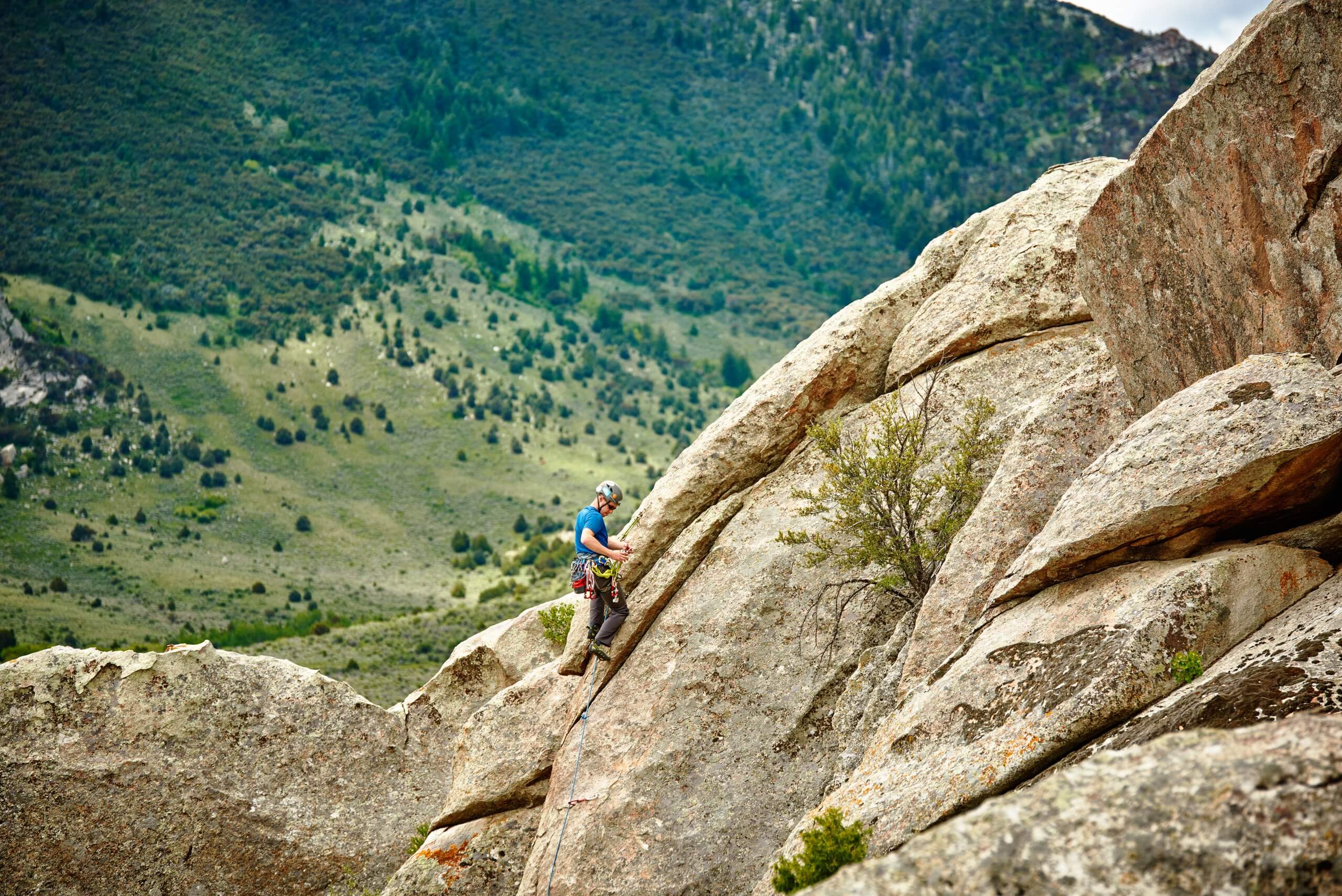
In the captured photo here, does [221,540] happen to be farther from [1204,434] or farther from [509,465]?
[1204,434]

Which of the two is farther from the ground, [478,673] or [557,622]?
[557,622]

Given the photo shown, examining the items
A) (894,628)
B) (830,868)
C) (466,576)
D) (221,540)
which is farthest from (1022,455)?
(221,540)

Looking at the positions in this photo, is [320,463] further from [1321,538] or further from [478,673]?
[1321,538]

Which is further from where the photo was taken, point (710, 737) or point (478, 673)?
point (478, 673)

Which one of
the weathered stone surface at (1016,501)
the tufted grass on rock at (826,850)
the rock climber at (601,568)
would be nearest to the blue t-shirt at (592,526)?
the rock climber at (601,568)

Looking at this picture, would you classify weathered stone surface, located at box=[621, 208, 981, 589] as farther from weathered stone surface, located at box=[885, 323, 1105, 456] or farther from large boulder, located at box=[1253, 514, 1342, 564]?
large boulder, located at box=[1253, 514, 1342, 564]

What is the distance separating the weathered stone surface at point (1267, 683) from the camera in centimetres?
936

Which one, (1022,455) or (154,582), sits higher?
(1022,455)

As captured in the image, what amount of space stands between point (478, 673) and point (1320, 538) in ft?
59.1

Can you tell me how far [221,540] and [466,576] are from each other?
27.6m

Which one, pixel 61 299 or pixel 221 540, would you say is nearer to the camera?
pixel 221 540

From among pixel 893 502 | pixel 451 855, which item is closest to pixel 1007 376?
pixel 893 502

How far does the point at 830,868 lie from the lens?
11539 mm

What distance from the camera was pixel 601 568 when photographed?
58.2 feet
